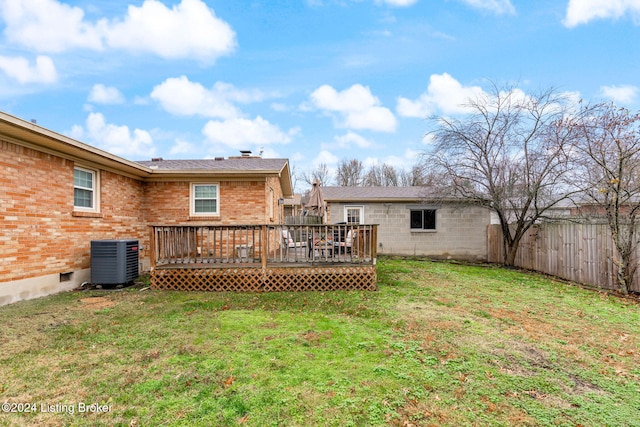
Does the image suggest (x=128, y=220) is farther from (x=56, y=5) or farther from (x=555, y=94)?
(x=555, y=94)

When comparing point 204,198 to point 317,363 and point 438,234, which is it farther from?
point 438,234

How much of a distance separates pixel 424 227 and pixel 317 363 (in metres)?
12.0

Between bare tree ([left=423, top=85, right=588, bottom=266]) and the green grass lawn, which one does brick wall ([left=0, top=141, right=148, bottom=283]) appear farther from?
bare tree ([left=423, top=85, right=588, bottom=266])

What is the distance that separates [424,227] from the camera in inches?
567

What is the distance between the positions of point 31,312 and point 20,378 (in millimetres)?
2816

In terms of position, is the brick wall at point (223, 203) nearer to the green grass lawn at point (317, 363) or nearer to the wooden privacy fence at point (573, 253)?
the green grass lawn at point (317, 363)

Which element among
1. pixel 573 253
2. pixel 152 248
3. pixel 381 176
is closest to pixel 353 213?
pixel 573 253

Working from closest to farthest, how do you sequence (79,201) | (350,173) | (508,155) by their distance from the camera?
1. (79,201)
2. (508,155)
3. (350,173)

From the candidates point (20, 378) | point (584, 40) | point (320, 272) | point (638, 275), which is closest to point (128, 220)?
point (320, 272)

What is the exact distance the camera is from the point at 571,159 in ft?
31.4

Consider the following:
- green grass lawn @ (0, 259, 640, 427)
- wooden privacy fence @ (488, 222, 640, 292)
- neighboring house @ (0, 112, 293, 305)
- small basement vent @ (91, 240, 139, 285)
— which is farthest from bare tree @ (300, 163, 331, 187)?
green grass lawn @ (0, 259, 640, 427)

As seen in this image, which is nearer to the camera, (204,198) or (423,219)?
(204,198)

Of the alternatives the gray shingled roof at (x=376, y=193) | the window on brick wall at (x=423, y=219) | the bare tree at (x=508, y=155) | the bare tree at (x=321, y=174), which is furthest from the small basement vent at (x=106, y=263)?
the bare tree at (x=321, y=174)

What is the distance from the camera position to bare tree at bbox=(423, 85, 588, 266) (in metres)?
10.4
